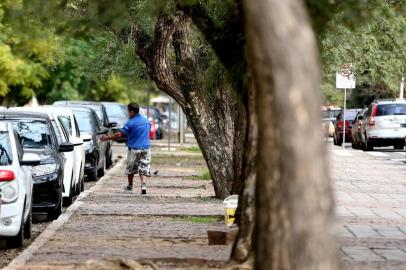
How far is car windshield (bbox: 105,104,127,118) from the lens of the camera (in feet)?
152

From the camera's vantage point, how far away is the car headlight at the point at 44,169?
60.3ft

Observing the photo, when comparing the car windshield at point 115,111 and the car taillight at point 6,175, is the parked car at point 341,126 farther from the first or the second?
the car taillight at point 6,175

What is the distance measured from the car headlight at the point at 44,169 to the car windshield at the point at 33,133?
2.39 ft

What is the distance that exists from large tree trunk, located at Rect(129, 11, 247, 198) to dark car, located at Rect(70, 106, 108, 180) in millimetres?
5258

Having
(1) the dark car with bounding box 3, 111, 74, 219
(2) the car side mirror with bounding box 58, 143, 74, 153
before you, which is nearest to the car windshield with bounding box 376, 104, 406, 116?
(1) the dark car with bounding box 3, 111, 74, 219

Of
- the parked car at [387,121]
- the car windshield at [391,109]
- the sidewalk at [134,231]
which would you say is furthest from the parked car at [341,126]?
the sidewalk at [134,231]

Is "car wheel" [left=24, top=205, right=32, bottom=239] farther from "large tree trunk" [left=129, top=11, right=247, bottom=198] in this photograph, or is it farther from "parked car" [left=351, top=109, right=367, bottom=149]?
"parked car" [left=351, top=109, right=367, bottom=149]

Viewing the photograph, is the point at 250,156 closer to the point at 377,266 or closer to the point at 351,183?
the point at 377,266

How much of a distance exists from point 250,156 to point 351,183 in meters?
14.5

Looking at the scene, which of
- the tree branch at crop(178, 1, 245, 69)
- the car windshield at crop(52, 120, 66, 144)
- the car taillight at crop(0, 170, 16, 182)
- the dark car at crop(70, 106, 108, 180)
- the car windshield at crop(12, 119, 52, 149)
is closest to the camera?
the tree branch at crop(178, 1, 245, 69)

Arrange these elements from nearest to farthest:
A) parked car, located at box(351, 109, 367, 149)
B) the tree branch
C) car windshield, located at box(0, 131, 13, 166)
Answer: the tree branch → car windshield, located at box(0, 131, 13, 166) → parked car, located at box(351, 109, 367, 149)

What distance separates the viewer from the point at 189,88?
68.3 ft

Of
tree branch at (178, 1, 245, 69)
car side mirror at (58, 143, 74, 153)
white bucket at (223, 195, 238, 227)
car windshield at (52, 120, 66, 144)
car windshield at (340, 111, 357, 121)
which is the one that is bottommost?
white bucket at (223, 195, 238, 227)

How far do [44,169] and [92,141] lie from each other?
31.1 feet
